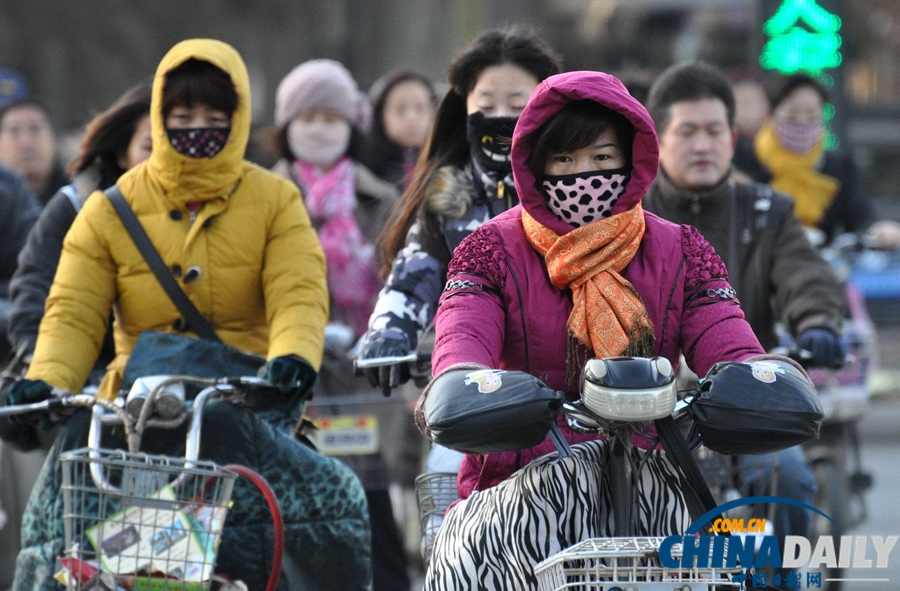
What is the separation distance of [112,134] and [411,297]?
157 centimetres

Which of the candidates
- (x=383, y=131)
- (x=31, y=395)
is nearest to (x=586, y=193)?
(x=31, y=395)

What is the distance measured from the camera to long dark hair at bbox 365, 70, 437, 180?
8.75m

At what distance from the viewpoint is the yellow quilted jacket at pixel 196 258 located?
4.65 meters

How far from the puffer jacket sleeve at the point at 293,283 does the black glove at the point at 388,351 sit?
19 centimetres

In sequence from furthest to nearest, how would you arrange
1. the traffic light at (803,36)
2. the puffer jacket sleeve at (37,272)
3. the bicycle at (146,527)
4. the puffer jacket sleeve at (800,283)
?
the traffic light at (803,36)
the puffer jacket sleeve at (800,283)
the puffer jacket sleeve at (37,272)
the bicycle at (146,527)

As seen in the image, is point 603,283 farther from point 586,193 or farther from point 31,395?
point 31,395

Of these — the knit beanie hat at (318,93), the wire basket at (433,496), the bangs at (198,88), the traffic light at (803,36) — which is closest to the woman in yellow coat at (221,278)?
the bangs at (198,88)

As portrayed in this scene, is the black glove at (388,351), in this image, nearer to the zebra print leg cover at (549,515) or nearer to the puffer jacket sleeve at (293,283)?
the puffer jacket sleeve at (293,283)

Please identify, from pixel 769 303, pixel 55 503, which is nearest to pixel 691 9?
pixel 769 303

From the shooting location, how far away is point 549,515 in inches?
121

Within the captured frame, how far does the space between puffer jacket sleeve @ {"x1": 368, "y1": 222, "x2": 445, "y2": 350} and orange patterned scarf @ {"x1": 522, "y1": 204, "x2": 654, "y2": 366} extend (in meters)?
1.15

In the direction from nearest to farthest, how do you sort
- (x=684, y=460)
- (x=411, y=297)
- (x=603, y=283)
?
(x=684, y=460) → (x=603, y=283) → (x=411, y=297)

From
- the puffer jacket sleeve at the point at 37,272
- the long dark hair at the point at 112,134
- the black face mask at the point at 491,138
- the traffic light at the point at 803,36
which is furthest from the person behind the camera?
the traffic light at the point at 803,36

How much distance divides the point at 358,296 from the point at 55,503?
3.30 m
